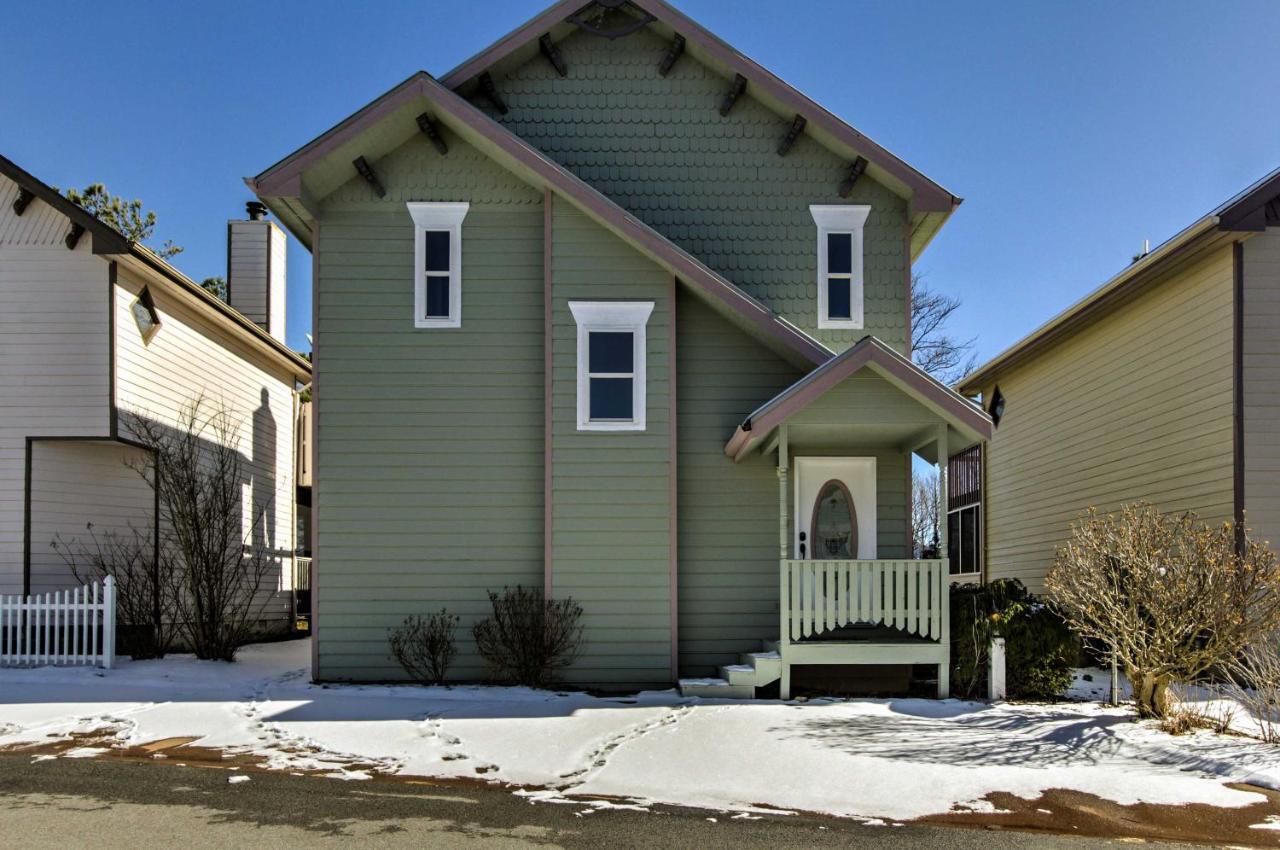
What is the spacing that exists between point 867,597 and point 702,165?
6045 millimetres

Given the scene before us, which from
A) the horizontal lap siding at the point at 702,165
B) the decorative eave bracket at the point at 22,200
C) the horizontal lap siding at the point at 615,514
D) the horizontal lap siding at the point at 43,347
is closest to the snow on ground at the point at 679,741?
the horizontal lap siding at the point at 615,514

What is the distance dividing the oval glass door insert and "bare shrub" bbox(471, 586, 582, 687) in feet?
10.1

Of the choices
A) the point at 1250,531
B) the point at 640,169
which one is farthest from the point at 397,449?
the point at 1250,531

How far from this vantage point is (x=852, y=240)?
14109 mm

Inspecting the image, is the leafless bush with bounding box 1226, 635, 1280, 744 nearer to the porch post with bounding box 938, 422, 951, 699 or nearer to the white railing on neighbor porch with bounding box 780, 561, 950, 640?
the porch post with bounding box 938, 422, 951, 699

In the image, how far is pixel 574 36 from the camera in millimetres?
14258

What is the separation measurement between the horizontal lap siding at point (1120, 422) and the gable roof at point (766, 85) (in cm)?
364

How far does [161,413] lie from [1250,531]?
47.8 ft

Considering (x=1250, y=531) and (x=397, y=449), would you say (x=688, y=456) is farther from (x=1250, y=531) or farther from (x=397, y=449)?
(x=1250, y=531)

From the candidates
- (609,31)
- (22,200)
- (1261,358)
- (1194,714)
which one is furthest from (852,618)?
(22,200)

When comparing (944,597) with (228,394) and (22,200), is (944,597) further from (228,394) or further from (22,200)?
(22,200)

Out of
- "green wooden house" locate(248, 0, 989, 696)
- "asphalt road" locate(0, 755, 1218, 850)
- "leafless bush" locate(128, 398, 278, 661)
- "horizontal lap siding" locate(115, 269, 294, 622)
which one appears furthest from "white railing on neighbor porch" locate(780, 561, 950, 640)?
"horizontal lap siding" locate(115, 269, 294, 622)

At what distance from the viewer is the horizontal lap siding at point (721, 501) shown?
13.0 meters

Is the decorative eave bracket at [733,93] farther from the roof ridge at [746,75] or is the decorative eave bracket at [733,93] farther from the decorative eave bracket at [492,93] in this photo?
the decorative eave bracket at [492,93]
